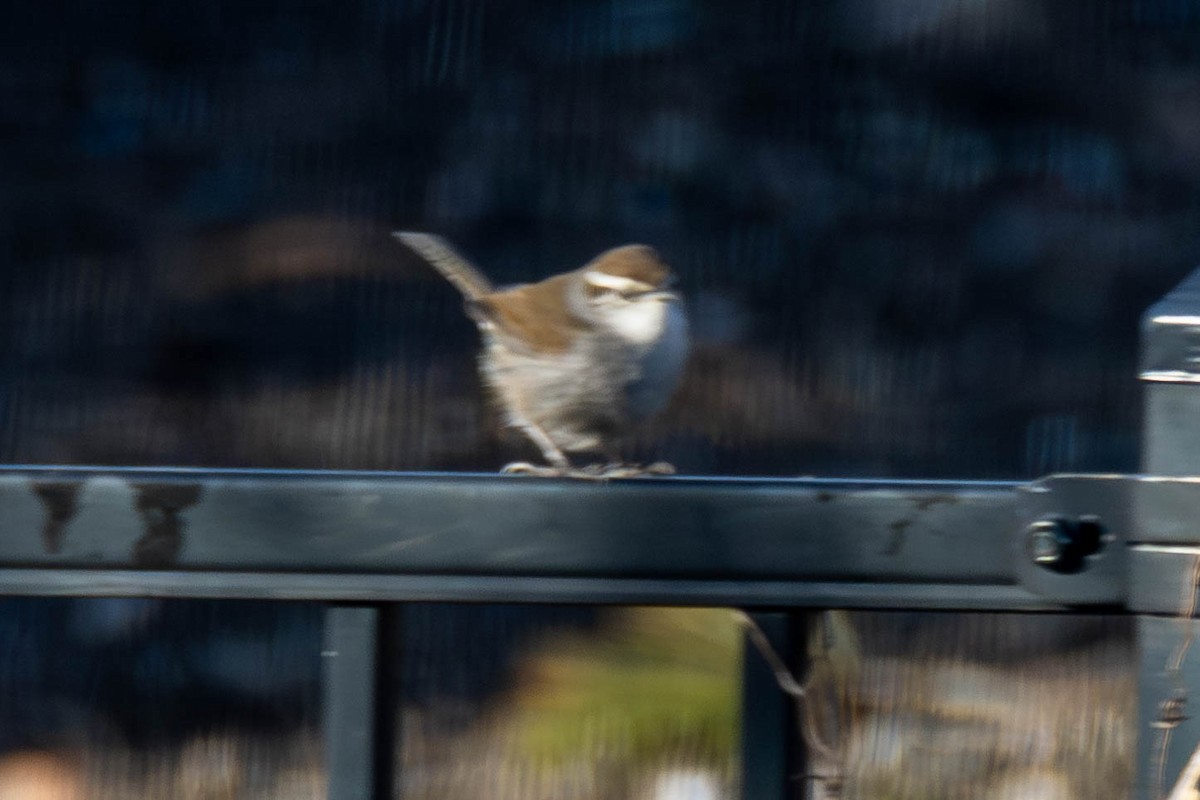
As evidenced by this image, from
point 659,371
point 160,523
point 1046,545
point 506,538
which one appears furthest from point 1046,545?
point 659,371

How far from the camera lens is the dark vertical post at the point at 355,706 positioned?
896 millimetres

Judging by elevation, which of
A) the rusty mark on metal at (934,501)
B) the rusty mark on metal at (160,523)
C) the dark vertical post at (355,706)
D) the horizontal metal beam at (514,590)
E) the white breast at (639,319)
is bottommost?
the dark vertical post at (355,706)

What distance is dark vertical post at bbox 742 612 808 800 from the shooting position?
0.88 meters

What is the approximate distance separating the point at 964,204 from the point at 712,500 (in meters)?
0.96

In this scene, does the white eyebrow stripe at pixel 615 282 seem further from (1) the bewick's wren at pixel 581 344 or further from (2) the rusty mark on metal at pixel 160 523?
(2) the rusty mark on metal at pixel 160 523

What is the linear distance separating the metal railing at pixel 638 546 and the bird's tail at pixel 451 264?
2.38 feet

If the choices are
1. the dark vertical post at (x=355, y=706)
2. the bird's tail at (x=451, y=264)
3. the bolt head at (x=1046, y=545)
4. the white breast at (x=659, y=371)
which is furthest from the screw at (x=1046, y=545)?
the bird's tail at (x=451, y=264)

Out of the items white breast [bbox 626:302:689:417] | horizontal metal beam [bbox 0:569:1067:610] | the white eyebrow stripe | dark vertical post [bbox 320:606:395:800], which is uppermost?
the white eyebrow stripe

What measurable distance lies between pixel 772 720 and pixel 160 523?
321mm

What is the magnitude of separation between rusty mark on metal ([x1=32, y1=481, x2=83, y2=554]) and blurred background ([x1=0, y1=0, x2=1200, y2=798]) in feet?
2.94

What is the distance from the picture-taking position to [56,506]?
90cm

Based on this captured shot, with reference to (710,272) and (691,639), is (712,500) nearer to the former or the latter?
(691,639)

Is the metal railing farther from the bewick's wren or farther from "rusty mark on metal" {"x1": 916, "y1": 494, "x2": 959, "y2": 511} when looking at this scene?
the bewick's wren

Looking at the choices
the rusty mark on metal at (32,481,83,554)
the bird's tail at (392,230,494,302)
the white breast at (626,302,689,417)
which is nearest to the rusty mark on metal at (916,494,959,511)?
the rusty mark on metal at (32,481,83,554)
